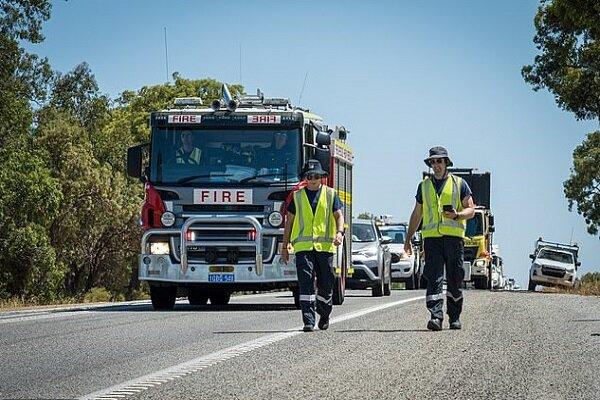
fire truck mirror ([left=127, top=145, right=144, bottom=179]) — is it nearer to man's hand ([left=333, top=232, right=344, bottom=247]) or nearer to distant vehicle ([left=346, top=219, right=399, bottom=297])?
man's hand ([left=333, top=232, right=344, bottom=247])

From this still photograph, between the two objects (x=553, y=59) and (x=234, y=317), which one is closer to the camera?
(x=234, y=317)

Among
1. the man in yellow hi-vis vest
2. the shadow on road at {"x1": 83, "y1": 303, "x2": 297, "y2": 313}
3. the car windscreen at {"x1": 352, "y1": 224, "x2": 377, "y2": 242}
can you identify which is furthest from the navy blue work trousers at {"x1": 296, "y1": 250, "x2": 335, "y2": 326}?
the car windscreen at {"x1": 352, "y1": 224, "x2": 377, "y2": 242}

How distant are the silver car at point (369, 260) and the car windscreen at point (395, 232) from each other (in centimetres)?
1070

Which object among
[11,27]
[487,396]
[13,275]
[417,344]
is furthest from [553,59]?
[487,396]

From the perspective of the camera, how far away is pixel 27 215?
52.5 metres

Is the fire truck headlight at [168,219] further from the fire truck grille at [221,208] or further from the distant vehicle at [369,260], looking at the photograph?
the distant vehicle at [369,260]

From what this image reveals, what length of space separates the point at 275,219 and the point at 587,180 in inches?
1778

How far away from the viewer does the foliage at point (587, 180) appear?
6141cm

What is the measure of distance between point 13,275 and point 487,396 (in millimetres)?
48511

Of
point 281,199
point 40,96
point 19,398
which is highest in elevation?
point 40,96

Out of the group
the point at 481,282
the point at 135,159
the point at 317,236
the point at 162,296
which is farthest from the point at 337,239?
the point at 481,282

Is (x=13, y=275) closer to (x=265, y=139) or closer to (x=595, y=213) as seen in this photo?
(x=595, y=213)

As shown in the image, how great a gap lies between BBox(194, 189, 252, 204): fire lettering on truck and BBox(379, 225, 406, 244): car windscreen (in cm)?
2222

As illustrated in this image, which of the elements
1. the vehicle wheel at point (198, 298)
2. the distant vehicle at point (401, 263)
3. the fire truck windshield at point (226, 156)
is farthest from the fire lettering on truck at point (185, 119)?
the distant vehicle at point (401, 263)
